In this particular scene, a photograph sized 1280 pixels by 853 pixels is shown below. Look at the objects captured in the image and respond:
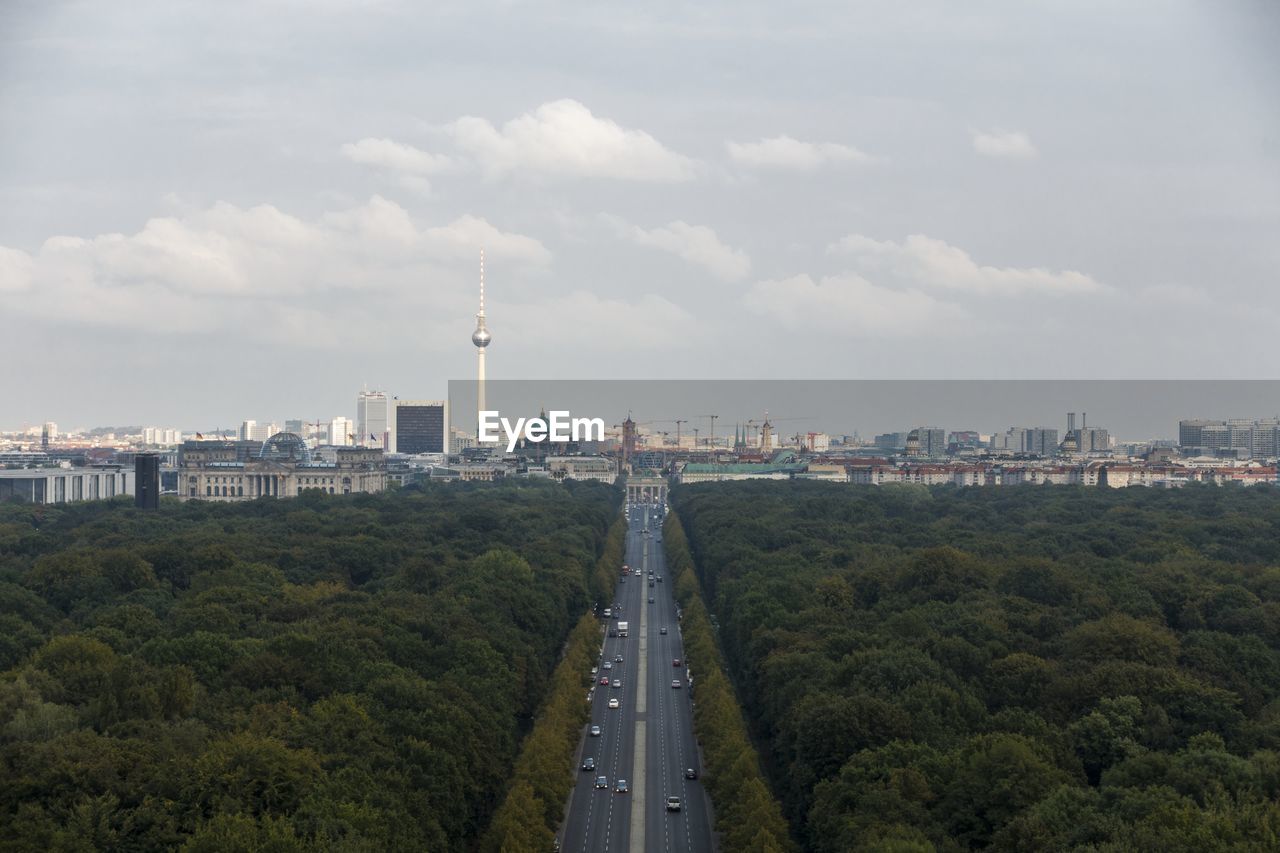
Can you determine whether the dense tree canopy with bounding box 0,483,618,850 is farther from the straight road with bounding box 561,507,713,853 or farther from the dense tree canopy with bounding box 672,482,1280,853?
the dense tree canopy with bounding box 672,482,1280,853

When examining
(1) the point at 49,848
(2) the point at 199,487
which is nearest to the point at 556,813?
(1) the point at 49,848

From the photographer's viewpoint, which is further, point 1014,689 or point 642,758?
point 642,758

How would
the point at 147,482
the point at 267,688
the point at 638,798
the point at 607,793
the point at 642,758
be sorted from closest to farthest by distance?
the point at 267,688, the point at 638,798, the point at 607,793, the point at 642,758, the point at 147,482

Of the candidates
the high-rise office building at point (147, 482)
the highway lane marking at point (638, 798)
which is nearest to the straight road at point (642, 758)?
the highway lane marking at point (638, 798)

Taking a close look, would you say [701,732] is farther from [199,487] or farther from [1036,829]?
[199,487]

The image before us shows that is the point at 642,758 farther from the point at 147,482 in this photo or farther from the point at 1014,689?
the point at 147,482

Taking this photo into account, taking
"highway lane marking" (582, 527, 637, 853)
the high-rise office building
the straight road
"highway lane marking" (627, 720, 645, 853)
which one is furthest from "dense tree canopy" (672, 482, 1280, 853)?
the high-rise office building

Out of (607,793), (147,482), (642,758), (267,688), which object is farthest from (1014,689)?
(147,482)

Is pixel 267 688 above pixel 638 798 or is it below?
above
